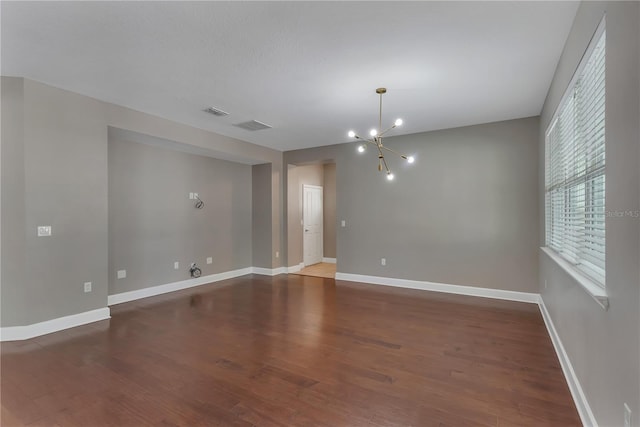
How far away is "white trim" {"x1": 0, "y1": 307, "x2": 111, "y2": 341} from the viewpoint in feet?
10.8

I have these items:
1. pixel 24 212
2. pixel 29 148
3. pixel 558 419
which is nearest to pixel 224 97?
pixel 29 148

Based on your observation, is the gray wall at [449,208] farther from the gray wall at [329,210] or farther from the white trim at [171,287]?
the white trim at [171,287]

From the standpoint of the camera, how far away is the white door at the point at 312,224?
7.73 m

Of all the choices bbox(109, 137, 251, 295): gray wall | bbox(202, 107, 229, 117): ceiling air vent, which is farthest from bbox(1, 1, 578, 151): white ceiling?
bbox(109, 137, 251, 295): gray wall

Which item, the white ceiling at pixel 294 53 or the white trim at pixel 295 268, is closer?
the white ceiling at pixel 294 53

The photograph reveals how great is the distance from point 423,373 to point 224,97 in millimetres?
3639

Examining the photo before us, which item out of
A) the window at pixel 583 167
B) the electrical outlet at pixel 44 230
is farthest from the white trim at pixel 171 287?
the window at pixel 583 167

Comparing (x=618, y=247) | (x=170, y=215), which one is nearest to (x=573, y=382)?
(x=618, y=247)

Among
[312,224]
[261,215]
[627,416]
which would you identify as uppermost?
[261,215]

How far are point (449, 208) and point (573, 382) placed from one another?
3260 mm

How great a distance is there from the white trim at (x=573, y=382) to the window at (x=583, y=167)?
79 centimetres

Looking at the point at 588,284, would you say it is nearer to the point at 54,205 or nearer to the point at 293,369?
the point at 293,369

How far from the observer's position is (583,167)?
2234 mm

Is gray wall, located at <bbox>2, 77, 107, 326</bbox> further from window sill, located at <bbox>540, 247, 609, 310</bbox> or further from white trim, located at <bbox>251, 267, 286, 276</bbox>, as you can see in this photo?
window sill, located at <bbox>540, 247, 609, 310</bbox>
